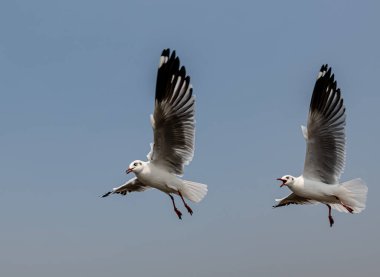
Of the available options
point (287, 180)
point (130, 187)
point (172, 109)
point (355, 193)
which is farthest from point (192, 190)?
point (355, 193)

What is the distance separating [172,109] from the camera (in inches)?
729

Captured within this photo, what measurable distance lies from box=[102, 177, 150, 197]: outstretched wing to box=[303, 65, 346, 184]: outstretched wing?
4619mm

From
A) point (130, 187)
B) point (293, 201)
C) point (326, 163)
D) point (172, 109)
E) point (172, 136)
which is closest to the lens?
point (172, 109)

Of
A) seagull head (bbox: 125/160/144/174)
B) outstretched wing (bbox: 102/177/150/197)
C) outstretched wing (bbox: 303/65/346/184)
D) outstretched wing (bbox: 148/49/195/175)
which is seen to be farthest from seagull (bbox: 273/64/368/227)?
outstretched wing (bbox: 102/177/150/197)

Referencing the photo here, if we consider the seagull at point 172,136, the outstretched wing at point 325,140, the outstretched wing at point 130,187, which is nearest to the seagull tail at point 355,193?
the outstretched wing at point 325,140

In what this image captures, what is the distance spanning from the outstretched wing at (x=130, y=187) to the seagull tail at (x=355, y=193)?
5.44 m

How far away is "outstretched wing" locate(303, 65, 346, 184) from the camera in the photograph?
1942cm

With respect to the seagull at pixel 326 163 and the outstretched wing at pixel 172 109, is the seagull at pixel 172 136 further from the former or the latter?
the seagull at pixel 326 163

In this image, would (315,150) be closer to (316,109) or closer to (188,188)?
(316,109)

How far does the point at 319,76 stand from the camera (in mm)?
20250

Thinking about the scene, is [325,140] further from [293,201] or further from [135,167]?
[135,167]

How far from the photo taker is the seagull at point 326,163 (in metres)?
19.4

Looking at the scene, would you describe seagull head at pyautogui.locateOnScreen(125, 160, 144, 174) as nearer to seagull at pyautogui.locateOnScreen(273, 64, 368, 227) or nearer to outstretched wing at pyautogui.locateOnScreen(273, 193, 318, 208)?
seagull at pyautogui.locateOnScreen(273, 64, 368, 227)

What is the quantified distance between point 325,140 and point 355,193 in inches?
56.4
